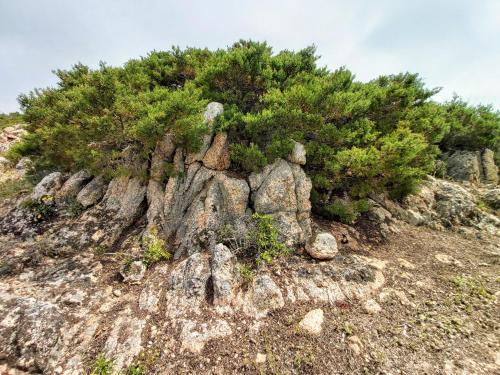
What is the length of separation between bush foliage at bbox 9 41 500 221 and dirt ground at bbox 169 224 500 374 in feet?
9.81

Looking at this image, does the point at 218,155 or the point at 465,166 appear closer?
the point at 218,155

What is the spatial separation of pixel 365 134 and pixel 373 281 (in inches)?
182

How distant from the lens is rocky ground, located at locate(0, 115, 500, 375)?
14.3 feet

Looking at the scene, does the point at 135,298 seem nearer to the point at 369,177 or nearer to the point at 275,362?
the point at 275,362

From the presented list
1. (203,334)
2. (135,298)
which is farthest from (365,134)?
(135,298)

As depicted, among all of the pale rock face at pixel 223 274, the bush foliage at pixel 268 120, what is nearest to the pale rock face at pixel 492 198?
the bush foliage at pixel 268 120

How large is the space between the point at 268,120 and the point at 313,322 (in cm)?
565

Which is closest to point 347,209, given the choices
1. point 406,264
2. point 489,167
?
point 406,264

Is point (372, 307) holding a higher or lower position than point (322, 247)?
lower

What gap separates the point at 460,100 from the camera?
50.4ft

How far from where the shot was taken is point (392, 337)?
15.4 feet

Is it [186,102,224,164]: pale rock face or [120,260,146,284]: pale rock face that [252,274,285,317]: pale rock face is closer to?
[120,260,146,284]: pale rock face

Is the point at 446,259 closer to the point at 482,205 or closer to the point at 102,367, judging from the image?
the point at 482,205

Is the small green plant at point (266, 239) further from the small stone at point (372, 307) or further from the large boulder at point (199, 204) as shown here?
the small stone at point (372, 307)
